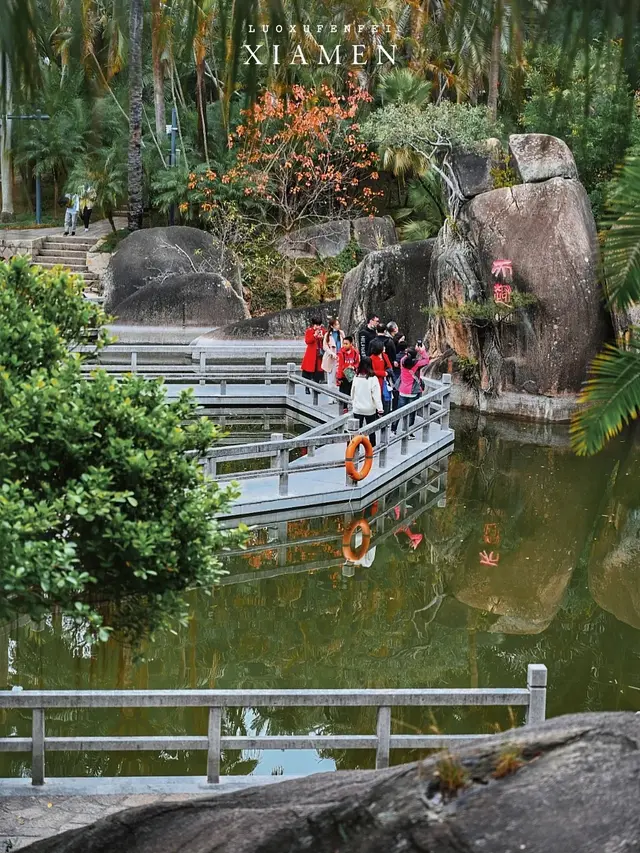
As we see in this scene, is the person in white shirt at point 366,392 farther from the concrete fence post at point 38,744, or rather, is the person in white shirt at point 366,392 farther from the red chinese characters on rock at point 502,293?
the concrete fence post at point 38,744

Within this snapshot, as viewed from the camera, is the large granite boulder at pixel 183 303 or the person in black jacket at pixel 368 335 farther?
the large granite boulder at pixel 183 303

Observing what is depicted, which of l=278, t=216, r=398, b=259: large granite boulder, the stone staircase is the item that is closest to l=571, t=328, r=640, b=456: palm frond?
l=278, t=216, r=398, b=259: large granite boulder

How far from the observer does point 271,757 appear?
7324mm

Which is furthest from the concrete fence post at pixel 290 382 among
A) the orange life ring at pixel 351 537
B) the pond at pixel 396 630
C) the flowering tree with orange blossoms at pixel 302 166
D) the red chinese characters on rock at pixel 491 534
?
the flowering tree with orange blossoms at pixel 302 166

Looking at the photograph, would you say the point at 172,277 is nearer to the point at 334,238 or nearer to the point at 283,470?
the point at 334,238

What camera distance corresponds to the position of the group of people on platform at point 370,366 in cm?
1352

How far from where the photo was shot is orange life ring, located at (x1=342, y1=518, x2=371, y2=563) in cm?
1167

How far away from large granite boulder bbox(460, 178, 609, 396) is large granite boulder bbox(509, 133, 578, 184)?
181mm

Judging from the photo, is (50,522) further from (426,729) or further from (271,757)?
(426,729)

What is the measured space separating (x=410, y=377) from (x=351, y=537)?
3478 mm

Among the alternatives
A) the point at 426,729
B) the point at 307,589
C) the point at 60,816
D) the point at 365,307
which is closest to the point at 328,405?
the point at 365,307

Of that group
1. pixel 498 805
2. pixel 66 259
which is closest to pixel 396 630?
pixel 498 805

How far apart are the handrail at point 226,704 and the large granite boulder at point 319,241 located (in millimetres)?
19388

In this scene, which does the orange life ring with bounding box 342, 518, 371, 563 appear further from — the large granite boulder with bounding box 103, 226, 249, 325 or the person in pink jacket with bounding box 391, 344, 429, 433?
the large granite boulder with bounding box 103, 226, 249, 325
